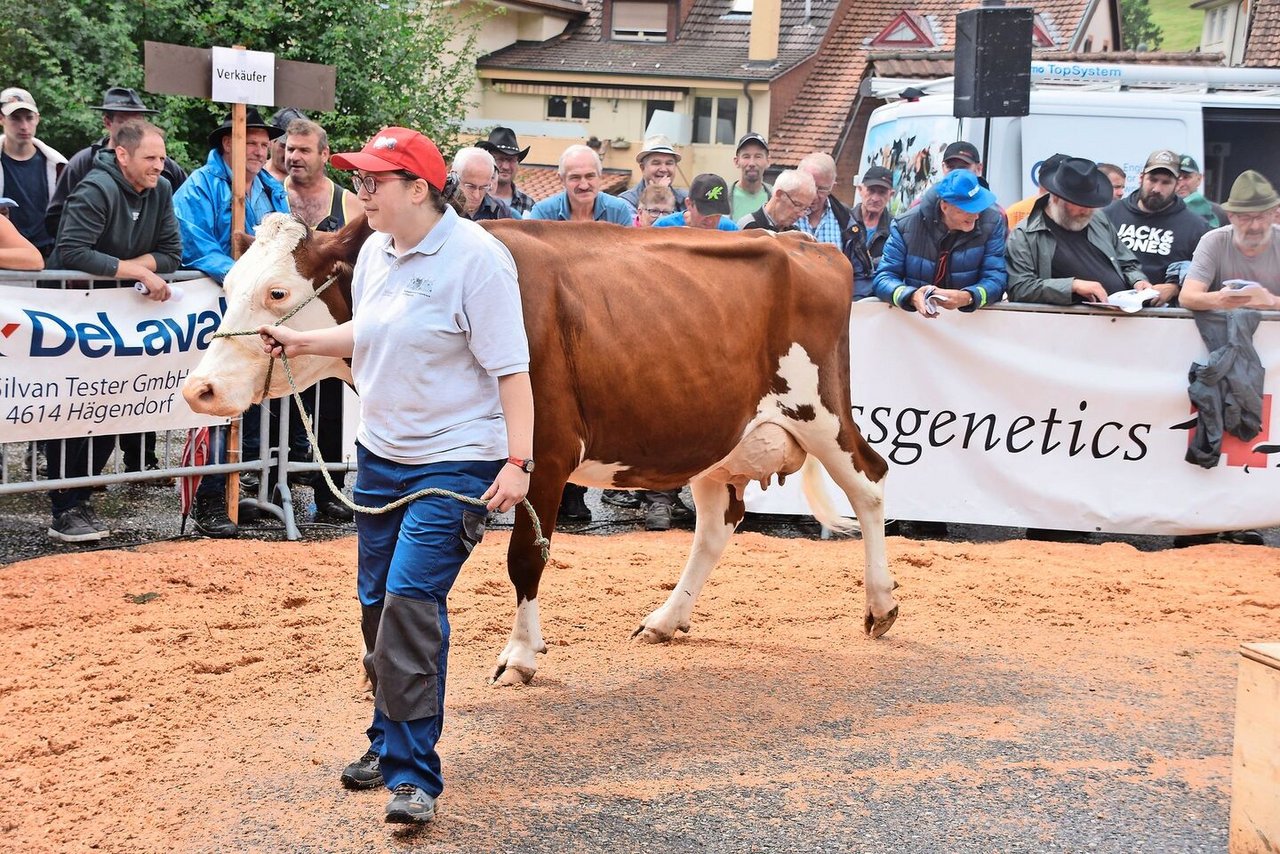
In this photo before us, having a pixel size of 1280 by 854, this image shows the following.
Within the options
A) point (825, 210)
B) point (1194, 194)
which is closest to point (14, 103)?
point (825, 210)

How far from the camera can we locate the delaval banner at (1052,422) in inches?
353

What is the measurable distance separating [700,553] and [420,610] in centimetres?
255

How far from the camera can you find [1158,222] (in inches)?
405

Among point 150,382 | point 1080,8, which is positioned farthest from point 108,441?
point 1080,8

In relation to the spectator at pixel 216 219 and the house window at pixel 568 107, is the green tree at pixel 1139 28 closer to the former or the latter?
the house window at pixel 568 107

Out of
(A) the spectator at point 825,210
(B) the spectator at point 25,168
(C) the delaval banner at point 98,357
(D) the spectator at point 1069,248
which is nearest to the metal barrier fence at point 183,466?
(C) the delaval banner at point 98,357

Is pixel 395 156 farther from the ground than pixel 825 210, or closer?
closer

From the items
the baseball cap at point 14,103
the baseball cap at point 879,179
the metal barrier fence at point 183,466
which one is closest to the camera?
the metal barrier fence at point 183,466

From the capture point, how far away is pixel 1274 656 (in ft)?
13.5

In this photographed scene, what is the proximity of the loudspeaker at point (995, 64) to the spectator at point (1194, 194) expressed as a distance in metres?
1.46

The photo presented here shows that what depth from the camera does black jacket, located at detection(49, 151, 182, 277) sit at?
782 centimetres

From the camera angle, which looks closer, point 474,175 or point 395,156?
point 395,156

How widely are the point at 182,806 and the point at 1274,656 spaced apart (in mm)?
3311

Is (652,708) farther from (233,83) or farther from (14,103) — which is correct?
(14,103)
